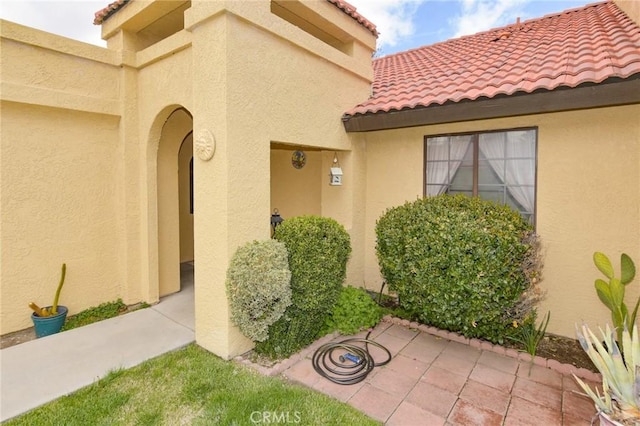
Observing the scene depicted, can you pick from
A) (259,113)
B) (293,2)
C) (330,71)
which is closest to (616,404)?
(259,113)

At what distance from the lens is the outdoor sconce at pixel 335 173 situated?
29.2ft

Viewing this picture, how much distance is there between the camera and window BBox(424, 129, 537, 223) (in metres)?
7.34

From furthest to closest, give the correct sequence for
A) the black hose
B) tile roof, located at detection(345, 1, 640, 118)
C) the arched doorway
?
1. the arched doorway
2. tile roof, located at detection(345, 1, 640, 118)
3. the black hose

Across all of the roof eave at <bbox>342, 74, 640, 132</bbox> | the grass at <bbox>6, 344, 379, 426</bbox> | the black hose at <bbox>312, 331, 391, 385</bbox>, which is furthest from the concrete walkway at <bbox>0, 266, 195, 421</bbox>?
the roof eave at <bbox>342, 74, 640, 132</bbox>

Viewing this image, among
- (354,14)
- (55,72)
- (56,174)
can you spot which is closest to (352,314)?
(56,174)

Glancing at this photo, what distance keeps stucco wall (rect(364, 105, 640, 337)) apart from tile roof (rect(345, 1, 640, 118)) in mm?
929

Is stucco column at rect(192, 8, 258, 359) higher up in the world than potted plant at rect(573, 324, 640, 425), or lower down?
higher up

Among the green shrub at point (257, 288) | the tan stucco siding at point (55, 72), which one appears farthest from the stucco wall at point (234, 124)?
the tan stucco siding at point (55, 72)

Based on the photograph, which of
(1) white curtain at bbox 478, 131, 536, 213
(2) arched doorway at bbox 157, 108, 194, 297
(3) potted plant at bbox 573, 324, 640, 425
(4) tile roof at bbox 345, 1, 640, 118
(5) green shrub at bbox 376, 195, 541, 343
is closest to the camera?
(3) potted plant at bbox 573, 324, 640, 425

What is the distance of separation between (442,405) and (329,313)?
9.57 ft

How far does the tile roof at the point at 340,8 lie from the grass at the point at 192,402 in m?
8.77

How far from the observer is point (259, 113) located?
6348mm

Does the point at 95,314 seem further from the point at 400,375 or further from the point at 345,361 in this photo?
the point at 400,375

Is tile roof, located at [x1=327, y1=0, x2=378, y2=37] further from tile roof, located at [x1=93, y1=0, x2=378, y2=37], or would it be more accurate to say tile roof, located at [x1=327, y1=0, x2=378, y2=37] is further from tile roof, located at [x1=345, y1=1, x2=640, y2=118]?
tile roof, located at [x1=345, y1=1, x2=640, y2=118]
